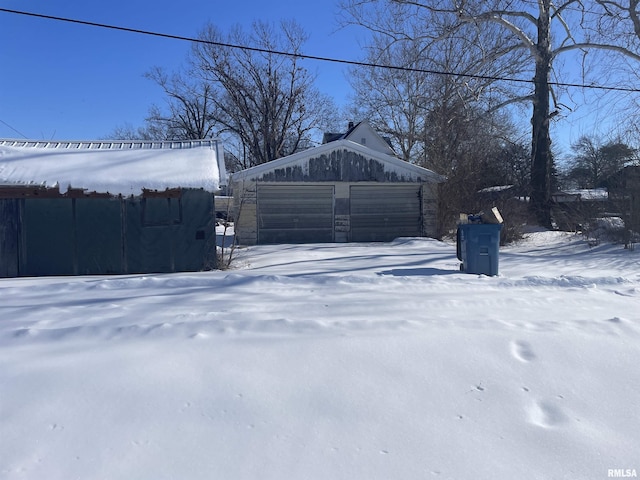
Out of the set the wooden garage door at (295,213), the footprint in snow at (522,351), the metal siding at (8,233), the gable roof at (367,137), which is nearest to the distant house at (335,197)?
the wooden garage door at (295,213)

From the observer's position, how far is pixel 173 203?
1142 centimetres

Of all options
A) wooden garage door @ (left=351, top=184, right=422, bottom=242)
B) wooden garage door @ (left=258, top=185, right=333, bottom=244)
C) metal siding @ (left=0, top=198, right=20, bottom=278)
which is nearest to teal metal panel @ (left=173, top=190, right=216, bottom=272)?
metal siding @ (left=0, top=198, right=20, bottom=278)

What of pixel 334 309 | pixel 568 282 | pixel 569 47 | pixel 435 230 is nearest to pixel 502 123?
pixel 569 47

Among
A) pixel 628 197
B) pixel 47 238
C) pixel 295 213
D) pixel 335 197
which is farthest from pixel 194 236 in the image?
pixel 628 197

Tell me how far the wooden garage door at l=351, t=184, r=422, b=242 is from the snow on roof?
5921 mm

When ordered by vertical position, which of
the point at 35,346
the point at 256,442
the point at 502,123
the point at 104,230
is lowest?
the point at 256,442

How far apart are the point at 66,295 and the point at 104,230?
430 cm

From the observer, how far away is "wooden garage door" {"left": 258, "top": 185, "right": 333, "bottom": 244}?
17984 mm

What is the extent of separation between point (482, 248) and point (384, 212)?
30.2ft

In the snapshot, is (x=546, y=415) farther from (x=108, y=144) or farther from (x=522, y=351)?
(x=108, y=144)

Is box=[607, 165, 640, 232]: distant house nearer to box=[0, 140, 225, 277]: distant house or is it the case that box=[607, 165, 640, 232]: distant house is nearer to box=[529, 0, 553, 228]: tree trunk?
box=[529, 0, 553, 228]: tree trunk

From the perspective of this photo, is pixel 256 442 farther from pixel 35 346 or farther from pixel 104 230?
pixel 104 230

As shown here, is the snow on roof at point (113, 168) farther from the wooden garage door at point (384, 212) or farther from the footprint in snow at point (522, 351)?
the footprint in snow at point (522, 351)

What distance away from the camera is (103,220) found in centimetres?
1117
